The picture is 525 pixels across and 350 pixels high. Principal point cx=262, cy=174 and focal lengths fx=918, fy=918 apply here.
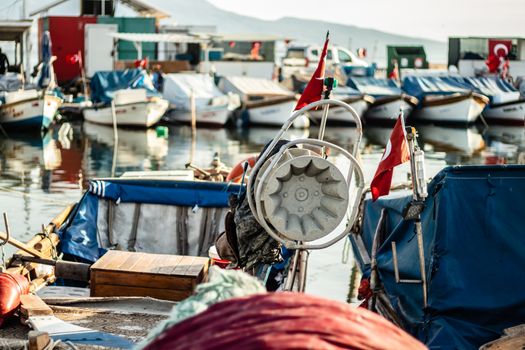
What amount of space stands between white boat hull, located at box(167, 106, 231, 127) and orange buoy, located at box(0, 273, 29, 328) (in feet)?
106

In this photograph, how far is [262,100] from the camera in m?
41.4

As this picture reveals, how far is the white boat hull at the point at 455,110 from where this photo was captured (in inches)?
1646

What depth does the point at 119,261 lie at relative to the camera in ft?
27.9

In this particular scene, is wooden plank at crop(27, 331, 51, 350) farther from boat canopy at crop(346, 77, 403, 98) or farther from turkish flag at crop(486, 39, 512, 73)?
turkish flag at crop(486, 39, 512, 73)

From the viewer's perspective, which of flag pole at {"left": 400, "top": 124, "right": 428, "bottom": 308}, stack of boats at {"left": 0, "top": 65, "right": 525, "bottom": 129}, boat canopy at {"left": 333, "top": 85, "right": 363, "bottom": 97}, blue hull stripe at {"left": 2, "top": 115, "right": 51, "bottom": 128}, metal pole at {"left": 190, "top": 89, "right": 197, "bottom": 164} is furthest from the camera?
boat canopy at {"left": 333, "top": 85, "right": 363, "bottom": 97}

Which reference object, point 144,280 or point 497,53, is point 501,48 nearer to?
point 497,53

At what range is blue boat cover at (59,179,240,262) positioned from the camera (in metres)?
11.7

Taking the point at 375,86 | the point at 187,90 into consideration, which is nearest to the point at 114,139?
the point at 187,90

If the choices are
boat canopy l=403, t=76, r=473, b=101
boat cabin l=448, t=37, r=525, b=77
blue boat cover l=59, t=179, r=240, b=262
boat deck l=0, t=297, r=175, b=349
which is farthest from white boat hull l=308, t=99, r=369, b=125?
boat deck l=0, t=297, r=175, b=349

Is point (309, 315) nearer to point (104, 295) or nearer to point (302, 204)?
point (302, 204)

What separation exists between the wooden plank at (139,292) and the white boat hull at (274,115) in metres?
31.9

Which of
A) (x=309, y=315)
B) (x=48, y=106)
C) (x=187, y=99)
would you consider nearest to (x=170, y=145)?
(x=48, y=106)

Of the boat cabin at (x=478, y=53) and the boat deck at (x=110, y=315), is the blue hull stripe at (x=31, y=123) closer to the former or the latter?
the boat cabin at (x=478, y=53)

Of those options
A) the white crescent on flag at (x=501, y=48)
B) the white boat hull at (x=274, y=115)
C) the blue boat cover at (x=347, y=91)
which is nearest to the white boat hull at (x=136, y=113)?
the white boat hull at (x=274, y=115)
